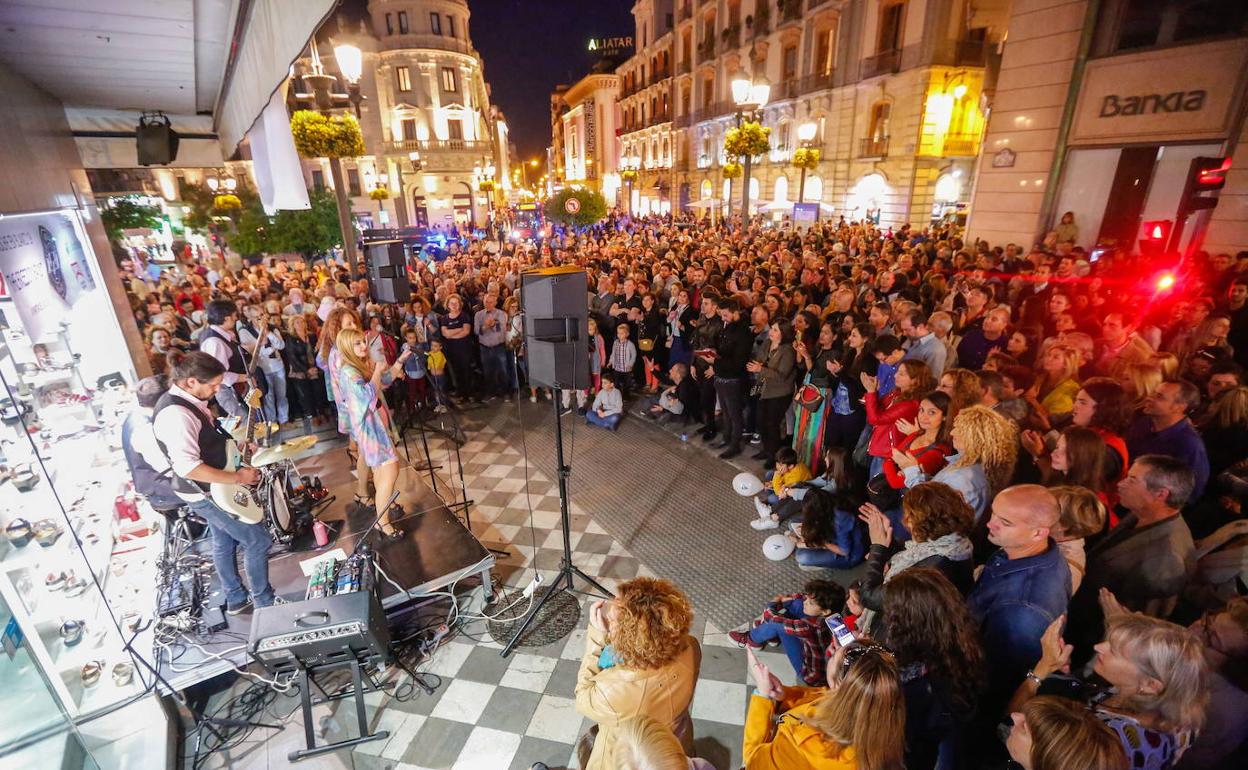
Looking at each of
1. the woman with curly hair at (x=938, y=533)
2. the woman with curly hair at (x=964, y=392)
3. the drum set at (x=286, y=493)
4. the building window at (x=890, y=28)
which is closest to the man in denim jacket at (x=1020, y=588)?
the woman with curly hair at (x=938, y=533)

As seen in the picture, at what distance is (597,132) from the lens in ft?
183

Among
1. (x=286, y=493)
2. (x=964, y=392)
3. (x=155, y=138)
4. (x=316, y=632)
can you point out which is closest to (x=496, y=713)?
(x=316, y=632)

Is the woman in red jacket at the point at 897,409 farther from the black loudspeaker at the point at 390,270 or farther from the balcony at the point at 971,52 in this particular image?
the balcony at the point at 971,52

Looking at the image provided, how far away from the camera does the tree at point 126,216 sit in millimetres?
17812

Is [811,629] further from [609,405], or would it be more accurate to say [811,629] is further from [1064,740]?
[609,405]

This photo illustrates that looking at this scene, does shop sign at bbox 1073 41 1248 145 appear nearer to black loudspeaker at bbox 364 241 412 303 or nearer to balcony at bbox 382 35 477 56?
black loudspeaker at bbox 364 241 412 303

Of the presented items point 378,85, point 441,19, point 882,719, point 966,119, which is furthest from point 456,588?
point 441,19

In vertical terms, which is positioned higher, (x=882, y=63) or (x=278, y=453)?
(x=882, y=63)

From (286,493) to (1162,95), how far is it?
13633mm

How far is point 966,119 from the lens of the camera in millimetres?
18938

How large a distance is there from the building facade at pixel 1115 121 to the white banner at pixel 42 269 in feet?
38.5

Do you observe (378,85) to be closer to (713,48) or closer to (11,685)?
(713,48)

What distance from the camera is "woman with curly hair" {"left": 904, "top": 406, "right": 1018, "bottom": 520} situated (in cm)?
284

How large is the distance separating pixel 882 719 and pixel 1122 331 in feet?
16.3
